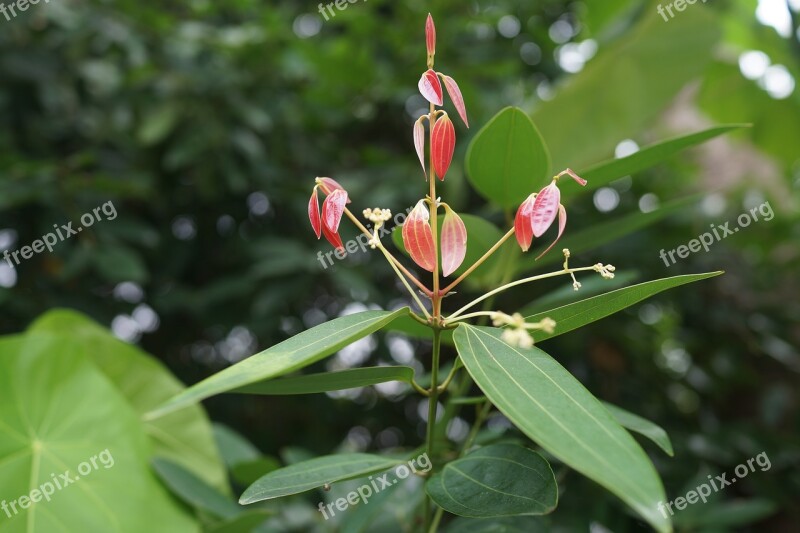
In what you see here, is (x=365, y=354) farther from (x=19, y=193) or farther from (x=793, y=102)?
(x=793, y=102)

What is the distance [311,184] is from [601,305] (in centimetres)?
92

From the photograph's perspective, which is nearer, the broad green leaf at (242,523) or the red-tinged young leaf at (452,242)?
the red-tinged young leaf at (452,242)

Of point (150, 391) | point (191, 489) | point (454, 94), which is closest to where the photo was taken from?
point (454, 94)

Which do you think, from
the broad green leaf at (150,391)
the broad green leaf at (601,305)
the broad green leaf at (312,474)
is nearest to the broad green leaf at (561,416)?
the broad green leaf at (601,305)

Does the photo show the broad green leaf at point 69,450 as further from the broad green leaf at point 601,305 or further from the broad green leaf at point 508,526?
the broad green leaf at point 601,305

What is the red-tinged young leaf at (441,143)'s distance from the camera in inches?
15.2

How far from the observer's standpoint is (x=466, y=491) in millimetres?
407

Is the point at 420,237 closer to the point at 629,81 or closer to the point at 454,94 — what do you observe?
the point at 454,94

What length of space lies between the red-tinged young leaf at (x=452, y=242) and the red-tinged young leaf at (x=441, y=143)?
0.08ft

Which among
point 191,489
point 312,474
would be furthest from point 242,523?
point 312,474

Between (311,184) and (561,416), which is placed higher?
(561,416)

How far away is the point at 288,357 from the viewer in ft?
1.05

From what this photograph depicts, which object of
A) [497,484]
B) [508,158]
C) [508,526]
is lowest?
[508,526]

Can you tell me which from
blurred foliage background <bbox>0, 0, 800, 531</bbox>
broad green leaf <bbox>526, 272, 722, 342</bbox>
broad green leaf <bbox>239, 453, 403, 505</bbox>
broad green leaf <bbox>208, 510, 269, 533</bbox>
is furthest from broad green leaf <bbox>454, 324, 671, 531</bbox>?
blurred foliage background <bbox>0, 0, 800, 531</bbox>
